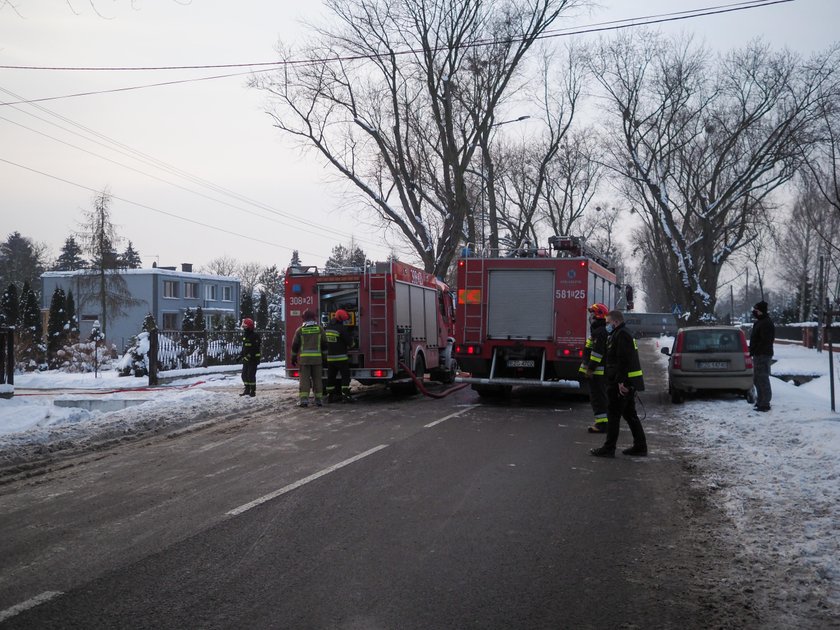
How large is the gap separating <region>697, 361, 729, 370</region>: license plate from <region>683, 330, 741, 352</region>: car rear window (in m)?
0.26

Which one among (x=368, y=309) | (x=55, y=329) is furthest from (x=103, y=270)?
(x=368, y=309)

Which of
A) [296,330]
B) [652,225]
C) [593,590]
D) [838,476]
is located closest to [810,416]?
[838,476]

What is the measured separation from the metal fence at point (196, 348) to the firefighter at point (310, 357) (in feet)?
17.4

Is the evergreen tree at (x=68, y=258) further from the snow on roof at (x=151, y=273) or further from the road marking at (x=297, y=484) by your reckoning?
the road marking at (x=297, y=484)

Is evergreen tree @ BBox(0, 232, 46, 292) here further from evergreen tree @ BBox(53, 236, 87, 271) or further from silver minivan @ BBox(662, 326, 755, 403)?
silver minivan @ BBox(662, 326, 755, 403)

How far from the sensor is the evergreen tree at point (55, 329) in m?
30.4

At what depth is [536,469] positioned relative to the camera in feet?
27.9

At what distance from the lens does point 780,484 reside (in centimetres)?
759

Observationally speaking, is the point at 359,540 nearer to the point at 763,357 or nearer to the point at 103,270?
the point at 763,357

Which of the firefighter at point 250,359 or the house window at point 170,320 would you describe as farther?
the house window at point 170,320

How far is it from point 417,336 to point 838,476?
37.2ft

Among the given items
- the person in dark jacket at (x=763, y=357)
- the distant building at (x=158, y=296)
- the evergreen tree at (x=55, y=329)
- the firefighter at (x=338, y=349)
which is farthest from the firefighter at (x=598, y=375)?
the distant building at (x=158, y=296)

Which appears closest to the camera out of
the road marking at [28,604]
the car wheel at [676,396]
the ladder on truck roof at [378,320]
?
the road marking at [28,604]

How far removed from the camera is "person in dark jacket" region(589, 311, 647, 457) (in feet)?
29.9
